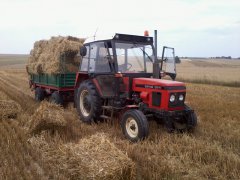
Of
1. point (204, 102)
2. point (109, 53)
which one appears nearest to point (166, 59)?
point (109, 53)

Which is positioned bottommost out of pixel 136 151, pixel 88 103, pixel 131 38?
pixel 136 151

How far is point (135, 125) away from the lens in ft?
21.1

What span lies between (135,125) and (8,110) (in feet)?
12.2

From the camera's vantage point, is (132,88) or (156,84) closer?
(156,84)

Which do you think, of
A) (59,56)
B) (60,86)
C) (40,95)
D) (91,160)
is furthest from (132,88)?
(40,95)

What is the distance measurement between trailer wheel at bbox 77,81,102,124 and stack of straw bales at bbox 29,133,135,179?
2.27 meters

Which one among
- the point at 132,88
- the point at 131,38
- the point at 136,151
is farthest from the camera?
the point at 131,38

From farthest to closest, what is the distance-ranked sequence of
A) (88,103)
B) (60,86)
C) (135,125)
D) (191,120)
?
(60,86) < (88,103) < (191,120) < (135,125)

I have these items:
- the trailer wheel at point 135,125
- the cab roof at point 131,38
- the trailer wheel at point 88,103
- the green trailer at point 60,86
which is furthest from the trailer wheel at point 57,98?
the trailer wheel at point 135,125

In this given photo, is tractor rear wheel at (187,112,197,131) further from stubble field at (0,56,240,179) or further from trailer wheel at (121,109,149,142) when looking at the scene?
trailer wheel at (121,109,149,142)

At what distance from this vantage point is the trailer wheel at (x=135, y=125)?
20.3ft

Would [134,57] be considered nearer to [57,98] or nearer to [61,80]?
[61,80]

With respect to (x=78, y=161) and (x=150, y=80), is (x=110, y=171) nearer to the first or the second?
(x=78, y=161)

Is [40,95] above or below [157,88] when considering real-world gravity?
below
